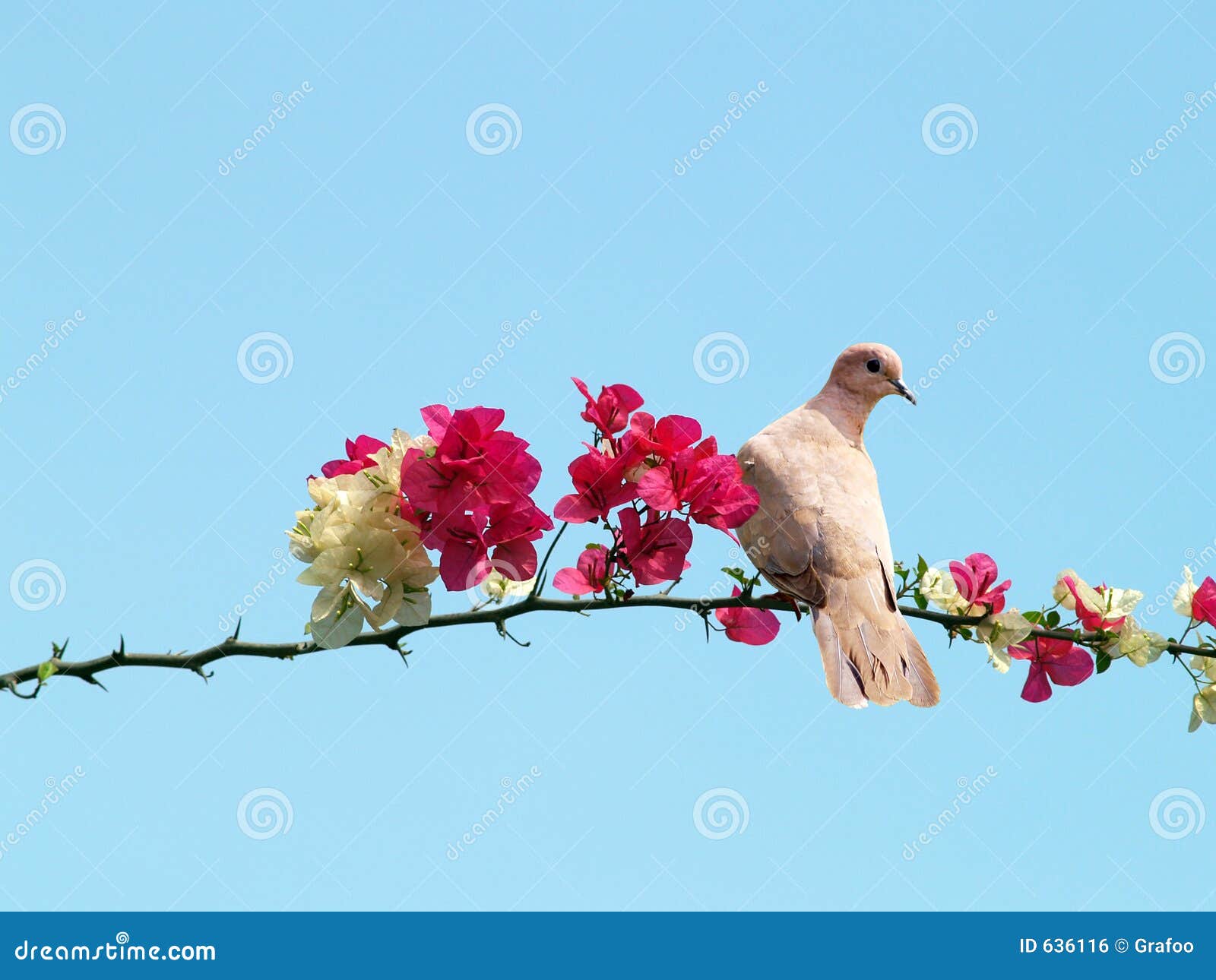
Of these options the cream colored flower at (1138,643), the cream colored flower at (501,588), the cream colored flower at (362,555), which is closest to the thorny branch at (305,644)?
the cream colored flower at (362,555)

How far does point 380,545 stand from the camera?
250 centimetres

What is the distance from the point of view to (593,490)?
2525 mm

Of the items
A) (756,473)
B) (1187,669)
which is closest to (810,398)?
(756,473)

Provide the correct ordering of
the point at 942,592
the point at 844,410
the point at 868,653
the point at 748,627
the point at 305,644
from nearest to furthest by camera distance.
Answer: the point at 305,644 < the point at 868,653 < the point at 748,627 < the point at 942,592 < the point at 844,410

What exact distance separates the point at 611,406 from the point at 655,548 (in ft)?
1.09

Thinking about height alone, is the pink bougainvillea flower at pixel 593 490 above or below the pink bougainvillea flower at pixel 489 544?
above

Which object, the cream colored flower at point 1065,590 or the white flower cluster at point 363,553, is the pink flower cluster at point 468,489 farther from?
the cream colored flower at point 1065,590

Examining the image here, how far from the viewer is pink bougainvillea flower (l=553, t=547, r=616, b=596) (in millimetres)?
2535

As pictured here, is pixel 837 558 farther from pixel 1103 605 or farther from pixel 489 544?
pixel 489 544

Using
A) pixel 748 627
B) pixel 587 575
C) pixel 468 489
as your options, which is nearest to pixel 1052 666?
pixel 748 627

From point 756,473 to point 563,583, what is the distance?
102cm

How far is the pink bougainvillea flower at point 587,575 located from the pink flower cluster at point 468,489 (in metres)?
0.12

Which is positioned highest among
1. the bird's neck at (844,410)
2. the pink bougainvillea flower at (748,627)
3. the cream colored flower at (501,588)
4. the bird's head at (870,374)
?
the bird's head at (870,374)

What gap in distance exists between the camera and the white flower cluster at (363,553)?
246 cm
